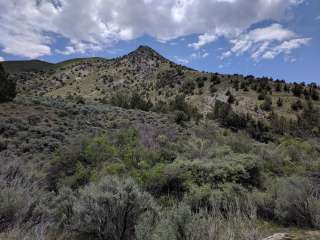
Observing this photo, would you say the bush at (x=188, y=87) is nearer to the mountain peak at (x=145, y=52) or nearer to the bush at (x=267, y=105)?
the bush at (x=267, y=105)

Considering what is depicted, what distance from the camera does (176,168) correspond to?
9500mm

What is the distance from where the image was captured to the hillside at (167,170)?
4.77 m

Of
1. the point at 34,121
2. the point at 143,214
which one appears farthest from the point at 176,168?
the point at 34,121

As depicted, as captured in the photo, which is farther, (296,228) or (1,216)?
(296,228)

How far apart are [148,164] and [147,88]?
4147 cm

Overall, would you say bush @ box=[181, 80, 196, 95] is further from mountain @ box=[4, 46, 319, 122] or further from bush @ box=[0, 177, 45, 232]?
bush @ box=[0, 177, 45, 232]

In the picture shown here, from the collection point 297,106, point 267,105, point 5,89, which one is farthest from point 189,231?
point 5,89

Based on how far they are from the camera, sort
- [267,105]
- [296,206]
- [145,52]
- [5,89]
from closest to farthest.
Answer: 1. [296,206]
2. [5,89]
3. [267,105]
4. [145,52]

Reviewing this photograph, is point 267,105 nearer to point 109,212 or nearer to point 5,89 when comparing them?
point 5,89

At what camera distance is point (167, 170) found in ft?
30.9

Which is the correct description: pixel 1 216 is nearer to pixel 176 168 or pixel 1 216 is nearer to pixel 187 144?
pixel 176 168

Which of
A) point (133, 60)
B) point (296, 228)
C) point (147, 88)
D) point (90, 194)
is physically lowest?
point (296, 228)

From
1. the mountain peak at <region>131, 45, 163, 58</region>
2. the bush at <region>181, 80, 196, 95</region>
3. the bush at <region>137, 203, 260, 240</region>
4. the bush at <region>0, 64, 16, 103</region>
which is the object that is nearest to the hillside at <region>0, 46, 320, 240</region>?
the bush at <region>137, 203, 260, 240</region>

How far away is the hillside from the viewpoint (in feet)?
15.6
